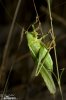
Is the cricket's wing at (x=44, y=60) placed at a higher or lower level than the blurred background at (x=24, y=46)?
higher

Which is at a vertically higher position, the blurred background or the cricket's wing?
the cricket's wing

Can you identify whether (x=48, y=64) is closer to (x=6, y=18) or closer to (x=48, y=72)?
(x=48, y=72)

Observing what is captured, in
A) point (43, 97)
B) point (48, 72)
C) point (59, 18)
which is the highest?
point (48, 72)

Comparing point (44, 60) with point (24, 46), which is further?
point (24, 46)

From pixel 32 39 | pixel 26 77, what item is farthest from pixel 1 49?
pixel 32 39

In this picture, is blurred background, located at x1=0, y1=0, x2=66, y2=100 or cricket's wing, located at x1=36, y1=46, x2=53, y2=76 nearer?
cricket's wing, located at x1=36, y1=46, x2=53, y2=76

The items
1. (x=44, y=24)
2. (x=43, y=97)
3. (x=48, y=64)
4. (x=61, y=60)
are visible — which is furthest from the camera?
(x=44, y=24)

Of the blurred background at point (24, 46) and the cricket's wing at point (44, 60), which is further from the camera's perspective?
the blurred background at point (24, 46)

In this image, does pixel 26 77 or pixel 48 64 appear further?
pixel 26 77

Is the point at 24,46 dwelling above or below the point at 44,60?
below

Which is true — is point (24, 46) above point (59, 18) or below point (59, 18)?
below

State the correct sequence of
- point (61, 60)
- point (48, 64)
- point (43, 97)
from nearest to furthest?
1. point (48, 64)
2. point (43, 97)
3. point (61, 60)
